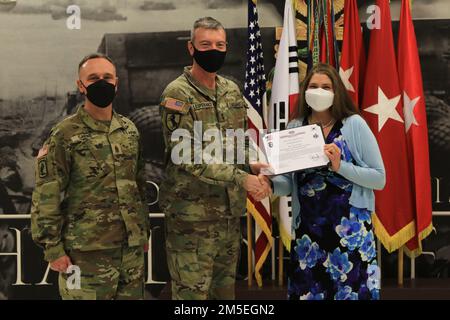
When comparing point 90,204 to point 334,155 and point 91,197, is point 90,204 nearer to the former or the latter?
point 91,197

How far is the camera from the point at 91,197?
2270mm

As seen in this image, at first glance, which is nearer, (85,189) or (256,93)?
(85,189)

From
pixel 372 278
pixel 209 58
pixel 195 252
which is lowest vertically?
pixel 372 278

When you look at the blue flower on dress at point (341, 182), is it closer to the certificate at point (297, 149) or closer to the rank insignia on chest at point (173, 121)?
the certificate at point (297, 149)

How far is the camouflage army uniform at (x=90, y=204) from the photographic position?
2219 millimetres

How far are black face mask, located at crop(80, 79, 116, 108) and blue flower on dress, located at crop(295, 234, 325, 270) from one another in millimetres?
1112

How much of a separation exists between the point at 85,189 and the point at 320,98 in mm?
1152

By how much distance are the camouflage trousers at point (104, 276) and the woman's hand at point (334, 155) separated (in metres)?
1.01

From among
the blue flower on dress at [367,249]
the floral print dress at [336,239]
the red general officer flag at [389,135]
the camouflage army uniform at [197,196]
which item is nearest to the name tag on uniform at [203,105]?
the camouflage army uniform at [197,196]

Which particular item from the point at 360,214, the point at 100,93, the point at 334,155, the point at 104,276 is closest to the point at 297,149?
the point at 334,155

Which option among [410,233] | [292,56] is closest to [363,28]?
[292,56]

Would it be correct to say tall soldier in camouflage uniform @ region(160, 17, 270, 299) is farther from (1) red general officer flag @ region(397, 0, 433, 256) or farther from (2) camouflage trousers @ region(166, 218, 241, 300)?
(1) red general officer flag @ region(397, 0, 433, 256)

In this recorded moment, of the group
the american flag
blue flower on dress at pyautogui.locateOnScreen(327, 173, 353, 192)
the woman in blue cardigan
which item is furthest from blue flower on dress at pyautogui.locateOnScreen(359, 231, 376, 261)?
the american flag

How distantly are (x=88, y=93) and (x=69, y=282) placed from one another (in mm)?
869
